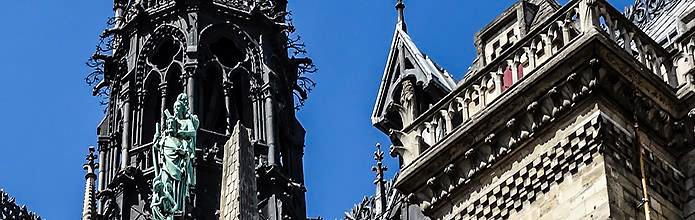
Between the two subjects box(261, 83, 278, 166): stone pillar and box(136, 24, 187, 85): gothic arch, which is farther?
box(136, 24, 187, 85): gothic arch

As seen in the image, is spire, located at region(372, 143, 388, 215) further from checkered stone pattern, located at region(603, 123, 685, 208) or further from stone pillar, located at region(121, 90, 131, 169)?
checkered stone pattern, located at region(603, 123, 685, 208)

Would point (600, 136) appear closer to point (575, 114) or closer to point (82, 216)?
point (575, 114)

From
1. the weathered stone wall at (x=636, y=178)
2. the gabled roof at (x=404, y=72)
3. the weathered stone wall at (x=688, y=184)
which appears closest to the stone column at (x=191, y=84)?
the gabled roof at (x=404, y=72)

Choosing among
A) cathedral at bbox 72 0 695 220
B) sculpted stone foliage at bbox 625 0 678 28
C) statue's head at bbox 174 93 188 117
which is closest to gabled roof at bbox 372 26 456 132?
cathedral at bbox 72 0 695 220

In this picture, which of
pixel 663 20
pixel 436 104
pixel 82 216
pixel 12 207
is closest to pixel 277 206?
pixel 82 216

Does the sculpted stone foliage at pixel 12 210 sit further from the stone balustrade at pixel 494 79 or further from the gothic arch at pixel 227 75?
the stone balustrade at pixel 494 79

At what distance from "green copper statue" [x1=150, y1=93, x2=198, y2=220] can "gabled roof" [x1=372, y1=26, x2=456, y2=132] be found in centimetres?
1834

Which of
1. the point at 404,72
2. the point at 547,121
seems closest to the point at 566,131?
the point at 547,121

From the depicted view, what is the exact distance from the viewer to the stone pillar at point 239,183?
39.7 meters

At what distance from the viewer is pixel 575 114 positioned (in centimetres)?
2759

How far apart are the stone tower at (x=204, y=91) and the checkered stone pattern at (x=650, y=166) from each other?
2495 centimetres

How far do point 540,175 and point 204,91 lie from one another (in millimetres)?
28693

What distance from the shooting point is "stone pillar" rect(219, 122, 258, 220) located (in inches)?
1564

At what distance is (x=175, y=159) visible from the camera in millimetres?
52219
